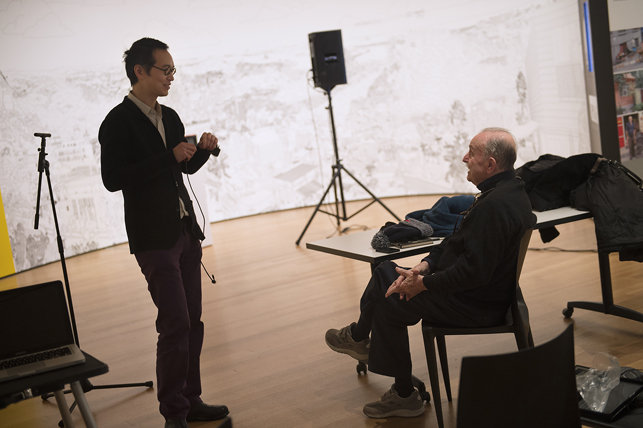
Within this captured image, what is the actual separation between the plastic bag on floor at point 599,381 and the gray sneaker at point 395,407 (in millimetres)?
773

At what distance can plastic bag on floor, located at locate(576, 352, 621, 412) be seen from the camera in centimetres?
179

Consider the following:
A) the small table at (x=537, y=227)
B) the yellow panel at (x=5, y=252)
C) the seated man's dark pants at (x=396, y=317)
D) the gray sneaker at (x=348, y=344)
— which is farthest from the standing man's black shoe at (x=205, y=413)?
the yellow panel at (x=5, y=252)

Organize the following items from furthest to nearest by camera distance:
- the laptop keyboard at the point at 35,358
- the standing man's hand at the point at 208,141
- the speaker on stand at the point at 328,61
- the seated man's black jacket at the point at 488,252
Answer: the speaker on stand at the point at 328,61 < the standing man's hand at the point at 208,141 < the seated man's black jacket at the point at 488,252 < the laptop keyboard at the point at 35,358

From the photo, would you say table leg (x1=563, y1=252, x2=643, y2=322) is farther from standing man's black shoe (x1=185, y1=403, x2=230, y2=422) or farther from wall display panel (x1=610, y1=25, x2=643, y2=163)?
standing man's black shoe (x1=185, y1=403, x2=230, y2=422)

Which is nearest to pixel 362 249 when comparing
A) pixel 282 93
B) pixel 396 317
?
pixel 396 317

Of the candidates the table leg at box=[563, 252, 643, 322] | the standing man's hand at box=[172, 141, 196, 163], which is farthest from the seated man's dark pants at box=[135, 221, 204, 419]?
the table leg at box=[563, 252, 643, 322]

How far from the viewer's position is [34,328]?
1.76 metres

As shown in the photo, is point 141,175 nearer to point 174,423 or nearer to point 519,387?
point 174,423

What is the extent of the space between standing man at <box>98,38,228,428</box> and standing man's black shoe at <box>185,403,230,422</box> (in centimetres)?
19

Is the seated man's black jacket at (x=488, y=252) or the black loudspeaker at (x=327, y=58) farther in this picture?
the black loudspeaker at (x=327, y=58)

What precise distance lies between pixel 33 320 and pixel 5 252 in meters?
5.46

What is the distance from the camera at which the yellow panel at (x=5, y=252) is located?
21.3 ft

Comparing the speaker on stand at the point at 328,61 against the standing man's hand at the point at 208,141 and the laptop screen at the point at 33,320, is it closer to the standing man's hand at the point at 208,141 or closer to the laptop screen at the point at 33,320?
the standing man's hand at the point at 208,141

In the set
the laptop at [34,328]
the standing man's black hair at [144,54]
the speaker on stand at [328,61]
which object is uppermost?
the speaker on stand at [328,61]
